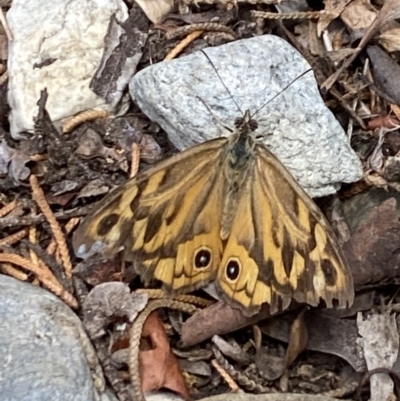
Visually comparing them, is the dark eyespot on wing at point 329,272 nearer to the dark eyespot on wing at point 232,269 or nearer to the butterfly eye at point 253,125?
the dark eyespot on wing at point 232,269

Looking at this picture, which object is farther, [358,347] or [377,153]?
[377,153]

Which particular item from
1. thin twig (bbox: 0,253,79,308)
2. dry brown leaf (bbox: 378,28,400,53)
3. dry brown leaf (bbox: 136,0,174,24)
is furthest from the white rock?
dry brown leaf (bbox: 378,28,400,53)

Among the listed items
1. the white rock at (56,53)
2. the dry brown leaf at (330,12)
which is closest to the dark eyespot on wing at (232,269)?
the white rock at (56,53)

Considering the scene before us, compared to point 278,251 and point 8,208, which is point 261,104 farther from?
point 8,208

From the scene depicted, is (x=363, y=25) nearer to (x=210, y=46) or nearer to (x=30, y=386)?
(x=210, y=46)

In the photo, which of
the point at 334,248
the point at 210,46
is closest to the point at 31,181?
the point at 210,46

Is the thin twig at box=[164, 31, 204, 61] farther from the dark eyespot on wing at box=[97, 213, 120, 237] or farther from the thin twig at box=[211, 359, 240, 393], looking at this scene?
the thin twig at box=[211, 359, 240, 393]
